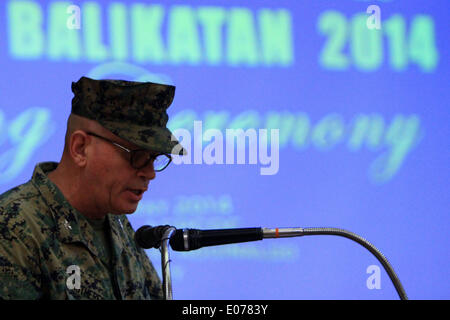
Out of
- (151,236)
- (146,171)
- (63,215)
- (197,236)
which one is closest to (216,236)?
(197,236)

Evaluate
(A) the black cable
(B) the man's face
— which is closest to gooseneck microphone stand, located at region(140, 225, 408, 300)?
(A) the black cable

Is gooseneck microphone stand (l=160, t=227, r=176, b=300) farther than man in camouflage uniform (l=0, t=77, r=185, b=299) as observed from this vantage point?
No

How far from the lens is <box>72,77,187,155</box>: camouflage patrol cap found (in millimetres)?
2055

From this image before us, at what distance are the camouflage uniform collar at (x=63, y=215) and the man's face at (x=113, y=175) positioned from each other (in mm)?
83

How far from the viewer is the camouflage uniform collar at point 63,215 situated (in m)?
2.02

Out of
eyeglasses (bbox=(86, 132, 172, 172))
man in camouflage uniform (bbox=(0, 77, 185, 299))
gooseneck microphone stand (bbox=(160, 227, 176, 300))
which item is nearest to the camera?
gooseneck microphone stand (bbox=(160, 227, 176, 300))

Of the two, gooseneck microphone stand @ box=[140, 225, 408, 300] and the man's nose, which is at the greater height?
the man's nose

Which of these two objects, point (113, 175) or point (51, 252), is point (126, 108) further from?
point (51, 252)

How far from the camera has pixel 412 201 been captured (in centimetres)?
347

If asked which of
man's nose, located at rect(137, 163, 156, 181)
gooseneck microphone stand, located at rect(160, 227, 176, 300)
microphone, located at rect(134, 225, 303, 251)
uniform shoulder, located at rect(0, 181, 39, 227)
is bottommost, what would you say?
gooseneck microphone stand, located at rect(160, 227, 176, 300)

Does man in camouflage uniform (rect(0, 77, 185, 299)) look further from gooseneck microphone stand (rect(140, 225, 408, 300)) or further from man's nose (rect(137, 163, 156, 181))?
gooseneck microphone stand (rect(140, 225, 408, 300))

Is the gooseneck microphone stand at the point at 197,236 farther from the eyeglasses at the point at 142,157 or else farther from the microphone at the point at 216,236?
the eyeglasses at the point at 142,157

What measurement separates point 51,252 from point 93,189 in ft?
0.74

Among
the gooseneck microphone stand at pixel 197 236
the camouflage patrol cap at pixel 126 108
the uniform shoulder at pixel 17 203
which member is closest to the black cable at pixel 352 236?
the gooseneck microphone stand at pixel 197 236
